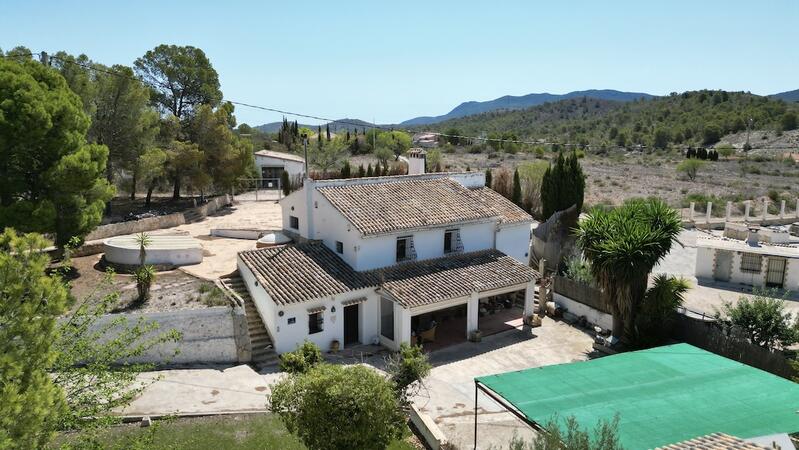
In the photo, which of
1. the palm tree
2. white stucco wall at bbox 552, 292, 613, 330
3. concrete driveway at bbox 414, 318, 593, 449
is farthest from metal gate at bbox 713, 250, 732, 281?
concrete driveway at bbox 414, 318, 593, 449

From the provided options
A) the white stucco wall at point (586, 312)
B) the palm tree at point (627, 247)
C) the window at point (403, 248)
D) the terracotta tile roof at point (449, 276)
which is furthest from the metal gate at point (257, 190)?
the palm tree at point (627, 247)

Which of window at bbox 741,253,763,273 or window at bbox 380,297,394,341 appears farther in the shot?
window at bbox 741,253,763,273

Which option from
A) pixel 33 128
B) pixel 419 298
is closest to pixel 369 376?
pixel 419 298

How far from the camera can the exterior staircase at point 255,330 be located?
861 inches

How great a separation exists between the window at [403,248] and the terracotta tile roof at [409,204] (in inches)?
34.5

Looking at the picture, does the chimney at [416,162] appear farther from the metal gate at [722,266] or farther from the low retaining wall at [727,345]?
the metal gate at [722,266]

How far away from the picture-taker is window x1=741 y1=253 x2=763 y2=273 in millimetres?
29625

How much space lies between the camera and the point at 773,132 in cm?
9375

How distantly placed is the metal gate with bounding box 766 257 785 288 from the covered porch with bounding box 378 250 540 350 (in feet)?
41.7

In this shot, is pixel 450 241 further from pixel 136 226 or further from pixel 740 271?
pixel 136 226

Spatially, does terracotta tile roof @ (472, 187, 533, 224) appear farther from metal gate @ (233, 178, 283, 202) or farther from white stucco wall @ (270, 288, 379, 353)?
metal gate @ (233, 178, 283, 202)

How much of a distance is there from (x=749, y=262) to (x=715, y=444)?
73.3ft

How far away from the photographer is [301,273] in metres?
23.5

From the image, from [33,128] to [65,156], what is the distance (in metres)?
1.80
